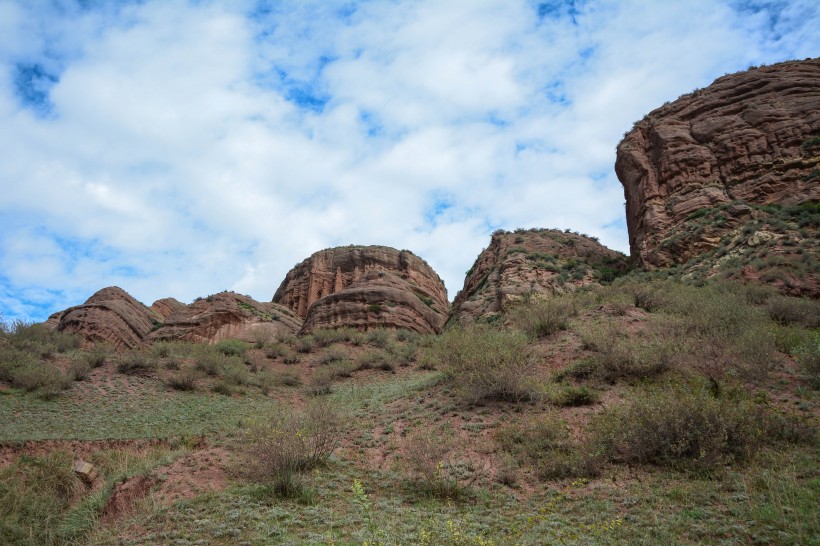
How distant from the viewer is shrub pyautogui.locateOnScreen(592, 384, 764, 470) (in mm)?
8109

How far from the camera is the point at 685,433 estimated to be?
8.40 metres

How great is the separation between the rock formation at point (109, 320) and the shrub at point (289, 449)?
71.7ft

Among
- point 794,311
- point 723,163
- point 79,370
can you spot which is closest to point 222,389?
point 79,370

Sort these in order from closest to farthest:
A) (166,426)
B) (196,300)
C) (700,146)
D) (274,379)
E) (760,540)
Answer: (760,540) < (166,426) < (274,379) < (700,146) < (196,300)

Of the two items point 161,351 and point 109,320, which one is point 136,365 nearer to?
point 161,351

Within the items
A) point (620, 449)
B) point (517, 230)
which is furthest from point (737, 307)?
point (517, 230)

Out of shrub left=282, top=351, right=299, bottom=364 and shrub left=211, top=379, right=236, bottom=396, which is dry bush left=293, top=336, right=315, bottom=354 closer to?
shrub left=282, top=351, right=299, bottom=364

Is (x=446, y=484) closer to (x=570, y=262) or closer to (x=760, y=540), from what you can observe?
(x=760, y=540)

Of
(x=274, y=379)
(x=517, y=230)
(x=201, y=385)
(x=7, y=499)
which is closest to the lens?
(x=7, y=499)

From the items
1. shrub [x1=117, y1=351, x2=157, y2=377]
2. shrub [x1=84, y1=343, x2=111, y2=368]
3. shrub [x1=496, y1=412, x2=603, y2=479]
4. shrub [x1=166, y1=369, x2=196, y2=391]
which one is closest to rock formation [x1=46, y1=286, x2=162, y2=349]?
shrub [x1=84, y1=343, x2=111, y2=368]

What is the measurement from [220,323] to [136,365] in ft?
40.1

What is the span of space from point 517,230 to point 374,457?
1244 inches

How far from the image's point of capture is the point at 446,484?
27.4 ft

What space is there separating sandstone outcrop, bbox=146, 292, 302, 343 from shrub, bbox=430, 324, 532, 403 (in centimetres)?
1812
